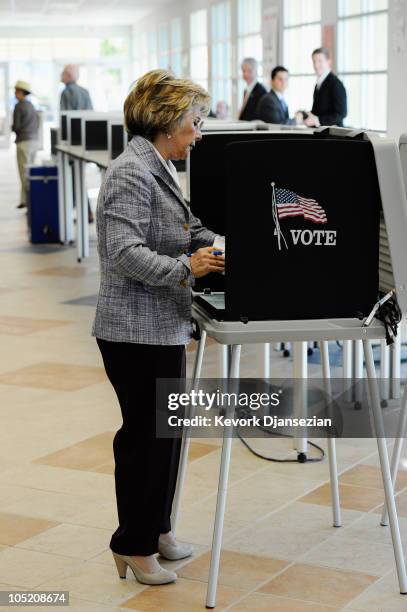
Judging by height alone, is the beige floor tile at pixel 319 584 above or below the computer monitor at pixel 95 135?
below

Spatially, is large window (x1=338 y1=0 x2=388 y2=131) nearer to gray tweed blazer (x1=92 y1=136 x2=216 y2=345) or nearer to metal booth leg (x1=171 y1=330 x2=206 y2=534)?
metal booth leg (x1=171 y1=330 x2=206 y2=534)

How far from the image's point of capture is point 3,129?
27281mm

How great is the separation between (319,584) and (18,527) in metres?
0.97

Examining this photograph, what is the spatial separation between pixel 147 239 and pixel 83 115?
7111mm

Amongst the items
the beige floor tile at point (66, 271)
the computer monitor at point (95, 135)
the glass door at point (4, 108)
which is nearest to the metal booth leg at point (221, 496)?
the beige floor tile at point (66, 271)

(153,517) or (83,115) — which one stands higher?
(83,115)

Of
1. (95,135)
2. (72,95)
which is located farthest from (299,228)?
(72,95)

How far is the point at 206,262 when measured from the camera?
98.6 inches

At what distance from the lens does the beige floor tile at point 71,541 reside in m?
2.99

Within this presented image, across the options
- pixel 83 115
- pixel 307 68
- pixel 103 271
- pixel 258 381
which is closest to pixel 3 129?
pixel 307 68

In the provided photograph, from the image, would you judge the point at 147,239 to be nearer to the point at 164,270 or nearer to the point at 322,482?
the point at 164,270

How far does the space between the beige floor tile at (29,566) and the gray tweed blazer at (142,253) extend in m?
0.70

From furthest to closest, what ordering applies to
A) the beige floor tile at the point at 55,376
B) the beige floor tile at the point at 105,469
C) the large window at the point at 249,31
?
the large window at the point at 249,31, the beige floor tile at the point at 55,376, the beige floor tile at the point at 105,469

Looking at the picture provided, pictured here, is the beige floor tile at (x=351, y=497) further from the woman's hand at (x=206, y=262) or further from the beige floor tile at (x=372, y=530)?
the woman's hand at (x=206, y=262)
